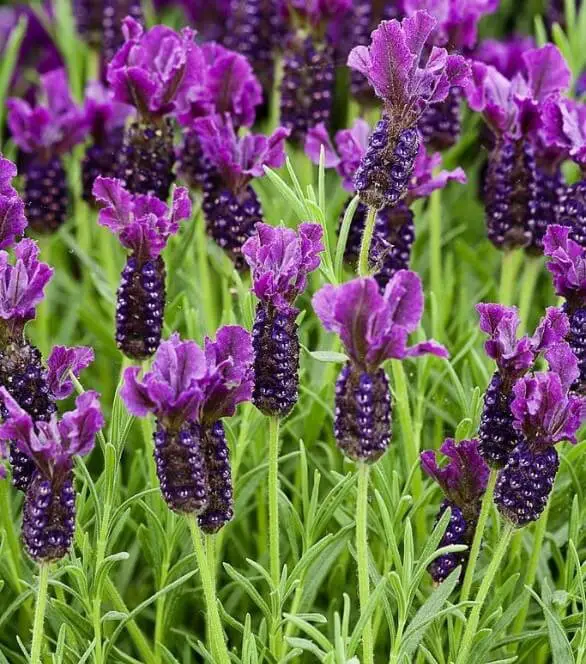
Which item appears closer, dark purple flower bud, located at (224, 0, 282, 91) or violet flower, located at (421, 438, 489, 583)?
violet flower, located at (421, 438, 489, 583)

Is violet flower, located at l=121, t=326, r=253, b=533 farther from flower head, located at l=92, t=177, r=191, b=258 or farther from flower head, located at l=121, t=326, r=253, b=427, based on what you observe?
flower head, located at l=92, t=177, r=191, b=258

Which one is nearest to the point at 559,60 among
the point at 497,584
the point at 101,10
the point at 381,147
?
the point at 381,147

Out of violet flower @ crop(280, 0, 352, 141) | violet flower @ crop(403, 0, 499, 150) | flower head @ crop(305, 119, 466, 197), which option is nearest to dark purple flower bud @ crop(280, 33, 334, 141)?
violet flower @ crop(280, 0, 352, 141)

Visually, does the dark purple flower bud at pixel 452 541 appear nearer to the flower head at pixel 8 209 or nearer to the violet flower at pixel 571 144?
the violet flower at pixel 571 144

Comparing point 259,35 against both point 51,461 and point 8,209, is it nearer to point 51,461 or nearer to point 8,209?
point 8,209

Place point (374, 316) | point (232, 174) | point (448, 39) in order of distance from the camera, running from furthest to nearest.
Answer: point (448, 39) < point (232, 174) < point (374, 316)

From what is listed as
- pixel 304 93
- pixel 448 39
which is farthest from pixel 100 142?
pixel 448 39

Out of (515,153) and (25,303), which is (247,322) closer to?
(25,303)
